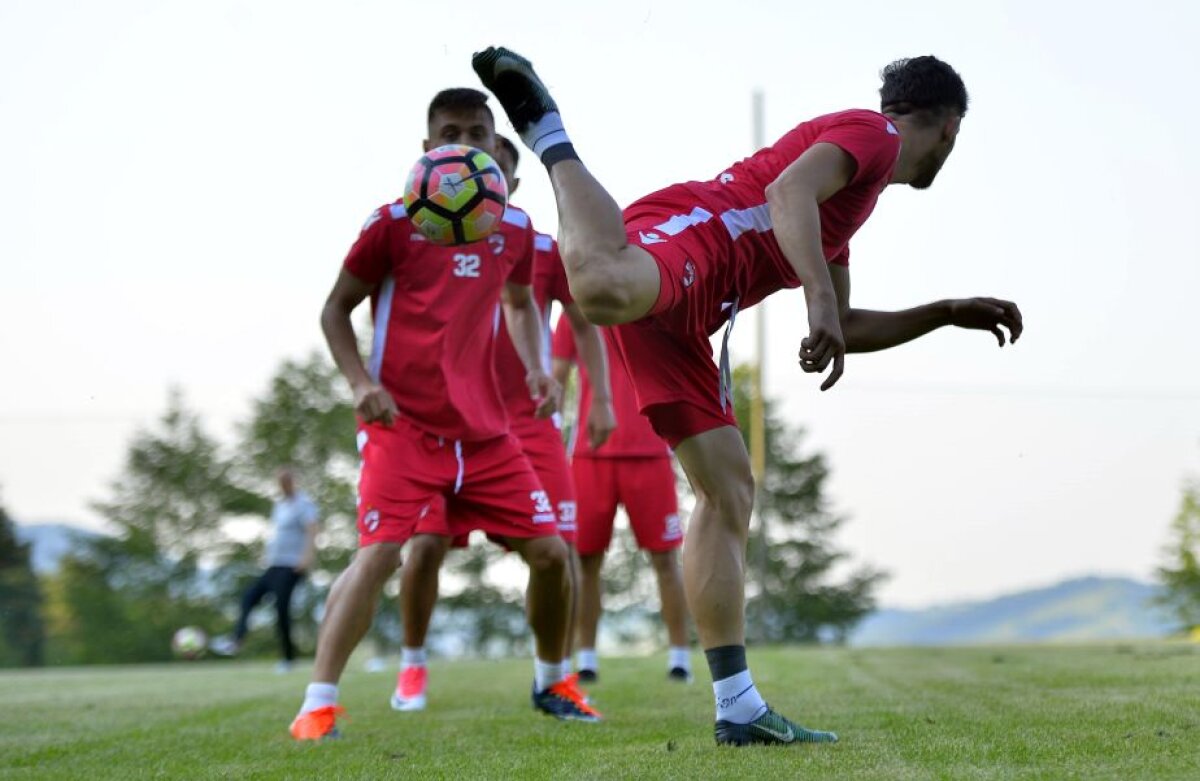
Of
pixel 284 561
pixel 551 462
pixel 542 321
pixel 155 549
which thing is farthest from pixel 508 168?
pixel 155 549

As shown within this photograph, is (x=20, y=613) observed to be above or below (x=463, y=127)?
above

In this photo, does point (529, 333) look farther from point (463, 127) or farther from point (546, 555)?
point (546, 555)

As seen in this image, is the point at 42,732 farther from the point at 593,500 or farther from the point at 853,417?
the point at 853,417

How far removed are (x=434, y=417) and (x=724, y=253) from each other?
182 cm

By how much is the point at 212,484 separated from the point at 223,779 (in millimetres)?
49847

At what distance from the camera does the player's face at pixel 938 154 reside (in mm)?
4590

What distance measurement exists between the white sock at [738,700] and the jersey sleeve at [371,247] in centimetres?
230

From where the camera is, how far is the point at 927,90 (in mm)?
4531

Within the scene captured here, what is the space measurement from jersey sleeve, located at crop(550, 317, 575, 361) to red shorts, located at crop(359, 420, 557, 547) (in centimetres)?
314

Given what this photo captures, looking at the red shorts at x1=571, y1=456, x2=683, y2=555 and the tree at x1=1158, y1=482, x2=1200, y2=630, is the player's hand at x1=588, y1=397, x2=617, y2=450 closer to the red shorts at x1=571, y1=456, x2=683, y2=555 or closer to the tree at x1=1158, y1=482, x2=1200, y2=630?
the red shorts at x1=571, y1=456, x2=683, y2=555

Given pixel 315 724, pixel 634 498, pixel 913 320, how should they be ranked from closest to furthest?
pixel 913 320
pixel 315 724
pixel 634 498

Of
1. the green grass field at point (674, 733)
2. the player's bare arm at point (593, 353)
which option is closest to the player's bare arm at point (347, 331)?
the green grass field at point (674, 733)

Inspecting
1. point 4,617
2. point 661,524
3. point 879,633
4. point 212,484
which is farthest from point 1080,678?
point 212,484

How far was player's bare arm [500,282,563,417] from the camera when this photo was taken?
257 inches
